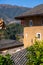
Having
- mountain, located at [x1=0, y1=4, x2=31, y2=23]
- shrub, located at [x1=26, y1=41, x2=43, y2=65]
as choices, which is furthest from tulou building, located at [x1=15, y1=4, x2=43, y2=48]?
mountain, located at [x1=0, y1=4, x2=31, y2=23]

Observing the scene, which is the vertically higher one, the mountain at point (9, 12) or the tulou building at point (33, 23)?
the mountain at point (9, 12)

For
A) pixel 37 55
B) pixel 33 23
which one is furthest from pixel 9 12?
pixel 37 55

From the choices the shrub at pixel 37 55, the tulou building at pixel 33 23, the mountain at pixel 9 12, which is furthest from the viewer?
the mountain at pixel 9 12

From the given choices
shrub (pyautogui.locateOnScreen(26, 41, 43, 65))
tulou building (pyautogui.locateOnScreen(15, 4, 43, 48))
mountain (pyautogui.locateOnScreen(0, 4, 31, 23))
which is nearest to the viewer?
shrub (pyautogui.locateOnScreen(26, 41, 43, 65))

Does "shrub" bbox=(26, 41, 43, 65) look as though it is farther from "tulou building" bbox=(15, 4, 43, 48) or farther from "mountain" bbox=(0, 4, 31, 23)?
"mountain" bbox=(0, 4, 31, 23)

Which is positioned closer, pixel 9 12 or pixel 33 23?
pixel 33 23

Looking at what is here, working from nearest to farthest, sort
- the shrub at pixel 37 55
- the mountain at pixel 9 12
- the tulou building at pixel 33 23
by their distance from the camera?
1. the shrub at pixel 37 55
2. the tulou building at pixel 33 23
3. the mountain at pixel 9 12

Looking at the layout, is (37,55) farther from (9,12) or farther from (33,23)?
(9,12)

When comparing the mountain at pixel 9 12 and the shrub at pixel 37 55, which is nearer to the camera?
the shrub at pixel 37 55

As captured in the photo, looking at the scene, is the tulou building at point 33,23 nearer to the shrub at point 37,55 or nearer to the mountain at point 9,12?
the shrub at point 37,55

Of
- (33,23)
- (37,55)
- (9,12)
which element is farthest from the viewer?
(9,12)

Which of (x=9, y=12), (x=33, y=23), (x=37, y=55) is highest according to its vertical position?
(x=9, y=12)

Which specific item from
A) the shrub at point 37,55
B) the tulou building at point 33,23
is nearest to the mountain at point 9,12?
the tulou building at point 33,23

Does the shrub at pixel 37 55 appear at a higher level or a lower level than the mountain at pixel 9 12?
lower
